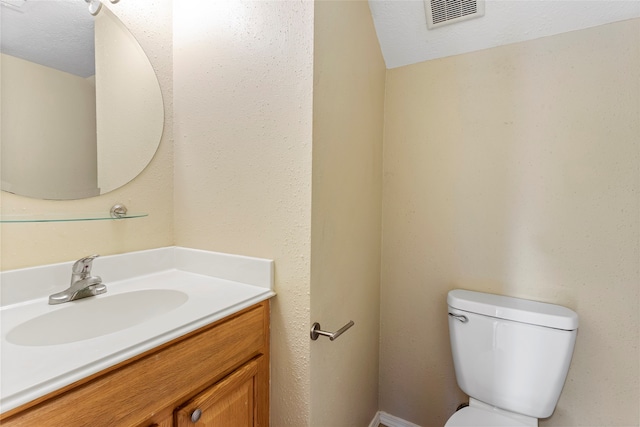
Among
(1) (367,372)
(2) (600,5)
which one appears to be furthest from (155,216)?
(2) (600,5)

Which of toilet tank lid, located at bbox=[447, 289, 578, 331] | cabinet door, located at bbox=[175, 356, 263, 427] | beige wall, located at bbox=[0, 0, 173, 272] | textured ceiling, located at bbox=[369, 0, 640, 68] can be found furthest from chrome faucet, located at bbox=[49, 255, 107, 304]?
textured ceiling, located at bbox=[369, 0, 640, 68]

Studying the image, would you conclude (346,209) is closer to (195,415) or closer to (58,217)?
(195,415)

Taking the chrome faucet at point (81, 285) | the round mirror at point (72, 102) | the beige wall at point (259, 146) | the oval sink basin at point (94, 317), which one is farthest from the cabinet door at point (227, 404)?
the round mirror at point (72, 102)

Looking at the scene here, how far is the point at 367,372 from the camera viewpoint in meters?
1.43

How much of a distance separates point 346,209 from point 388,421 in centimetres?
119

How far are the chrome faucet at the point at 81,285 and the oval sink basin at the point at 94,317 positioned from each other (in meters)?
0.02

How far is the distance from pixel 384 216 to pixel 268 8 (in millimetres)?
1008

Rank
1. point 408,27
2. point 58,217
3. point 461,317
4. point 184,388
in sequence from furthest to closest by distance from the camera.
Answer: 1. point 408,27
2. point 461,317
3. point 58,217
4. point 184,388

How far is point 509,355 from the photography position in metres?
1.12

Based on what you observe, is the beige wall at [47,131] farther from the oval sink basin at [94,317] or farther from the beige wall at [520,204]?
the beige wall at [520,204]

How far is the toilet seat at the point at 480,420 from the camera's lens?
1.08m

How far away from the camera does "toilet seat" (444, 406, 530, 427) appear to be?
1.08 meters

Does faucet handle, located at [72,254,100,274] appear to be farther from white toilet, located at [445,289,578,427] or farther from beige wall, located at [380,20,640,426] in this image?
white toilet, located at [445,289,578,427]

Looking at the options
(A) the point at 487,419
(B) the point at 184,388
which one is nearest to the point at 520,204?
(A) the point at 487,419
